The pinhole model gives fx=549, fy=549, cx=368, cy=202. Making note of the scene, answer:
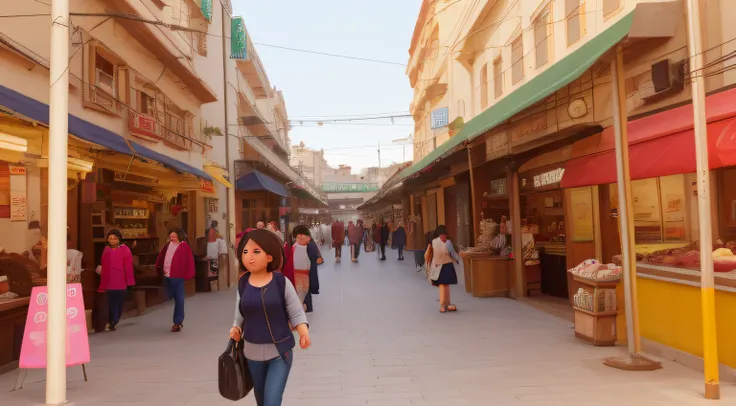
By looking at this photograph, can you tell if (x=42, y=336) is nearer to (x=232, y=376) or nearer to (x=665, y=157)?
(x=232, y=376)

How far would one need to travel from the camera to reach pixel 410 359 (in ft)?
23.5

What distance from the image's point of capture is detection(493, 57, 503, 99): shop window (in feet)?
51.9

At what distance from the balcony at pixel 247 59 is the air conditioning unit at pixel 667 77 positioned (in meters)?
17.2

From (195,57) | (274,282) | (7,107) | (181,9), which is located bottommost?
(274,282)

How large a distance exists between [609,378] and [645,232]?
3.77 metres

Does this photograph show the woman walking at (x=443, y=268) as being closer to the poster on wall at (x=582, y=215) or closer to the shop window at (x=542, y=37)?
the poster on wall at (x=582, y=215)

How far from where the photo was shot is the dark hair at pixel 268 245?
13.2ft

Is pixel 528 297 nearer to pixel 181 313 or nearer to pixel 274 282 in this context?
pixel 181 313

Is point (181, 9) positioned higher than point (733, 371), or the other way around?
point (181, 9)

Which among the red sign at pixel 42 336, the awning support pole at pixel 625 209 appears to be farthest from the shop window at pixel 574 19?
the red sign at pixel 42 336

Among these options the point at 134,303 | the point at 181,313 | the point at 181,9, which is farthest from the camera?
the point at 181,9

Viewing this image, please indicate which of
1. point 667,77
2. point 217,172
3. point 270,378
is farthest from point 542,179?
point 217,172

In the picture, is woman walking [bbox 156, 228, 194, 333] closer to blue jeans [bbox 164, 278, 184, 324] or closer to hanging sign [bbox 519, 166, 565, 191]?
blue jeans [bbox 164, 278, 184, 324]

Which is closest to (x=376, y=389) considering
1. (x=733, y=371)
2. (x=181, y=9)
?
(x=733, y=371)
